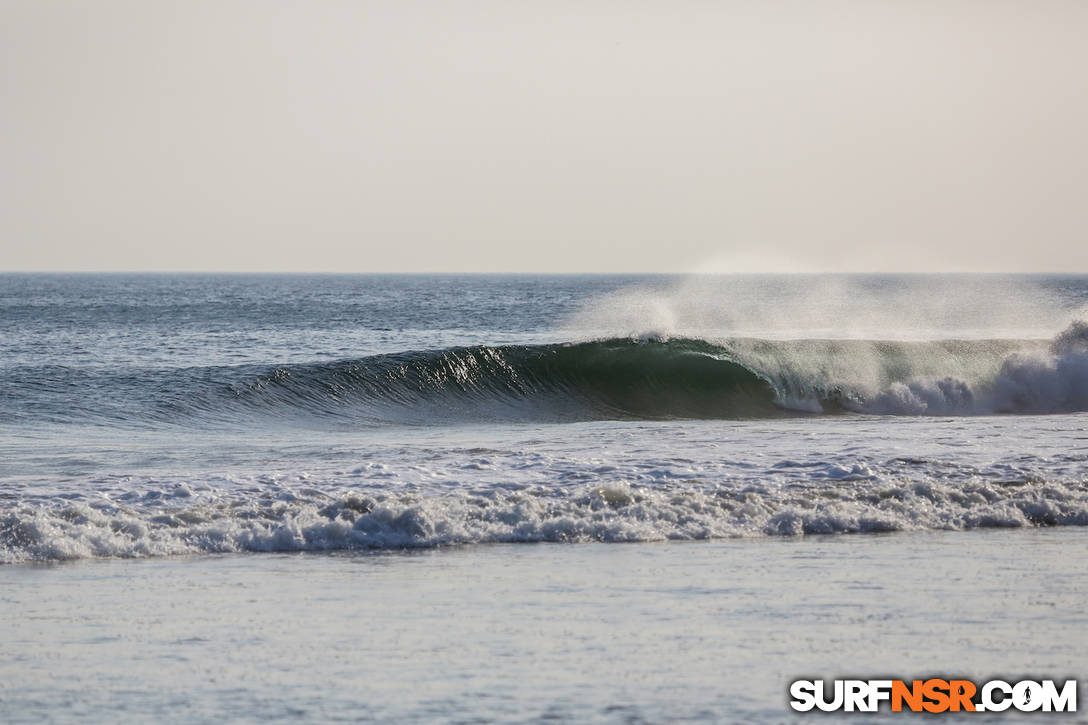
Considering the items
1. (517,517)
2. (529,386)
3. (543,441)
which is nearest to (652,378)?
(529,386)

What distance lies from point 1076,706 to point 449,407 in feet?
58.2

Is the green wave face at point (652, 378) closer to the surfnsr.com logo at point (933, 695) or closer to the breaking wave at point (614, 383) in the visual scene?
the breaking wave at point (614, 383)

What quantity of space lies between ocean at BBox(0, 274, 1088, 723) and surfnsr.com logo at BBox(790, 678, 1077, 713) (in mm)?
173

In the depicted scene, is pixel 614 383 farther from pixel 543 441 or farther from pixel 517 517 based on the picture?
pixel 517 517

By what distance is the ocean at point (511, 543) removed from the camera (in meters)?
7.18

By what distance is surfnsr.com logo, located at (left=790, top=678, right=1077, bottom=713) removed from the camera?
21.8 feet

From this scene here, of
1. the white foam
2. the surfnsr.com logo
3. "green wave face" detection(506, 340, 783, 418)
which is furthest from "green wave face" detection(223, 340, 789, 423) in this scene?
the surfnsr.com logo

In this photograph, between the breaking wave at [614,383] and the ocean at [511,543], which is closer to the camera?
the ocean at [511,543]

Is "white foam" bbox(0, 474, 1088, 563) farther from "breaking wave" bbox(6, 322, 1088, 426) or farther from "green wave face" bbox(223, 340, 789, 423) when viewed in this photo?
"green wave face" bbox(223, 340, 789, 423)

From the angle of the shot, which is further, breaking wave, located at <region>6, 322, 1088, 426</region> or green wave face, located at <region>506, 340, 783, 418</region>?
green wave face, located at <region>506, 340, 783, 418</region>

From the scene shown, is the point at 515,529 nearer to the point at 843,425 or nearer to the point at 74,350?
the point at 843,425

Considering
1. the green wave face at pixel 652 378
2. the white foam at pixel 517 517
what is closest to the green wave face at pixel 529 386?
the green wave face at pixel 652 378

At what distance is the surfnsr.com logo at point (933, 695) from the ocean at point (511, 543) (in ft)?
0.57

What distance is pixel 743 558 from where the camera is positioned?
10.6 metres
